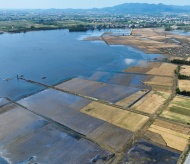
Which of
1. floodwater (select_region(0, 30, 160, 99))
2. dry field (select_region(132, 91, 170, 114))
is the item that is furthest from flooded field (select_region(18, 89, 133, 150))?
dry field (select_region(132, 91, 170, 114))

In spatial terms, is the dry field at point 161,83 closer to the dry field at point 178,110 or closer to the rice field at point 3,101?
the dry field at point 178,110

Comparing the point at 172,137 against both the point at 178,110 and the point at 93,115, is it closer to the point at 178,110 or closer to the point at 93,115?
the point at 178,110

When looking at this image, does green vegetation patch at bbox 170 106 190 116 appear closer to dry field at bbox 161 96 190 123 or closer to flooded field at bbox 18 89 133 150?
dry field at bbox 161 96 190 123

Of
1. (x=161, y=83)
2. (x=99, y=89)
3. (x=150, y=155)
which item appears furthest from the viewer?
(x=161, y=83)

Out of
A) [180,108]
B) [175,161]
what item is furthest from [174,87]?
[175,161]

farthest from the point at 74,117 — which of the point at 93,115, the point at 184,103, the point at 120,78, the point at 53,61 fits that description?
the point at 53,61

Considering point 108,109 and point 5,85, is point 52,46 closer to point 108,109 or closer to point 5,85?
point 5,85
